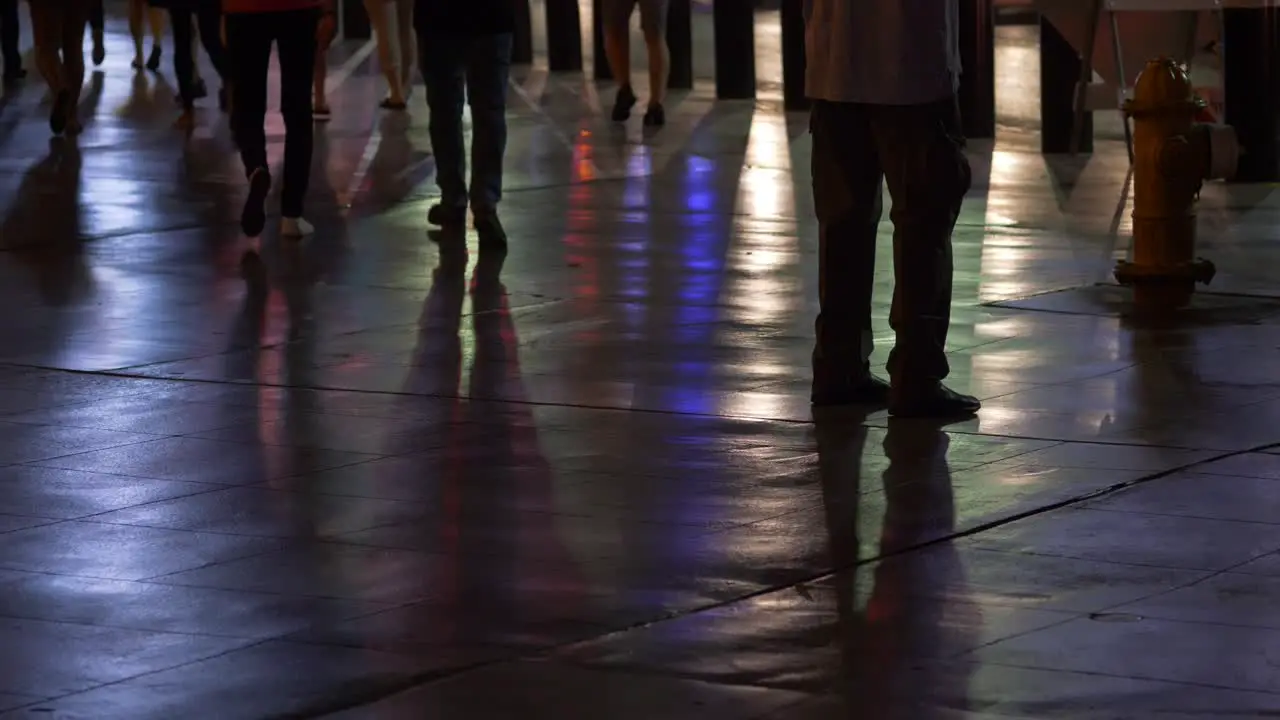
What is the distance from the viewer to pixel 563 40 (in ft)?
79.6

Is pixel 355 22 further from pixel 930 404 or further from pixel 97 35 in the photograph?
pixel 930 404

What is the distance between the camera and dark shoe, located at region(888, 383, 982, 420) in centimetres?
755

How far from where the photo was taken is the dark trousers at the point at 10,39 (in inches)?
898

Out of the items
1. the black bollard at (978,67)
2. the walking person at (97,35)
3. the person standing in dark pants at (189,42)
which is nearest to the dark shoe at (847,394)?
the black bollard at (978,67)

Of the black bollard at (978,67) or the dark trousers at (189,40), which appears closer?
the black bollard at (978,67)

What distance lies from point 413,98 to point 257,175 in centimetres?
881

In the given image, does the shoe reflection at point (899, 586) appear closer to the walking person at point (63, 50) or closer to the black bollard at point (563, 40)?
the walking person at point (63, 50)

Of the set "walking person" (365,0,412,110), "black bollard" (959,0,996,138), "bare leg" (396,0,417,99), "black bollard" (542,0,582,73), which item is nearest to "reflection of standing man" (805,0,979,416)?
"black bollard" (959,0,996,138)

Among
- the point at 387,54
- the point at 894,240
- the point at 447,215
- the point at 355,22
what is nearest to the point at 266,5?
the point at 447,215

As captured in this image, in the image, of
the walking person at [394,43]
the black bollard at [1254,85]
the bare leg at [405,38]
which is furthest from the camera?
the bare leg at [405,38]

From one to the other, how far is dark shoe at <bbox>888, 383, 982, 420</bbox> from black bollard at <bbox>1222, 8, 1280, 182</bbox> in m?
7.20

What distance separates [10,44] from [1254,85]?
42.5 feet

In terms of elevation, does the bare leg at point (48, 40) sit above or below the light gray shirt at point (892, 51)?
below

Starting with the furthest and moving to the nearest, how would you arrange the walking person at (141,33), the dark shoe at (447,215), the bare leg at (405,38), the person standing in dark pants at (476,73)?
the walking person at (141,33) → the bare leg at (405,38) → the dark shoe at (447,215) → the person standing in dark pants at (476,73)
